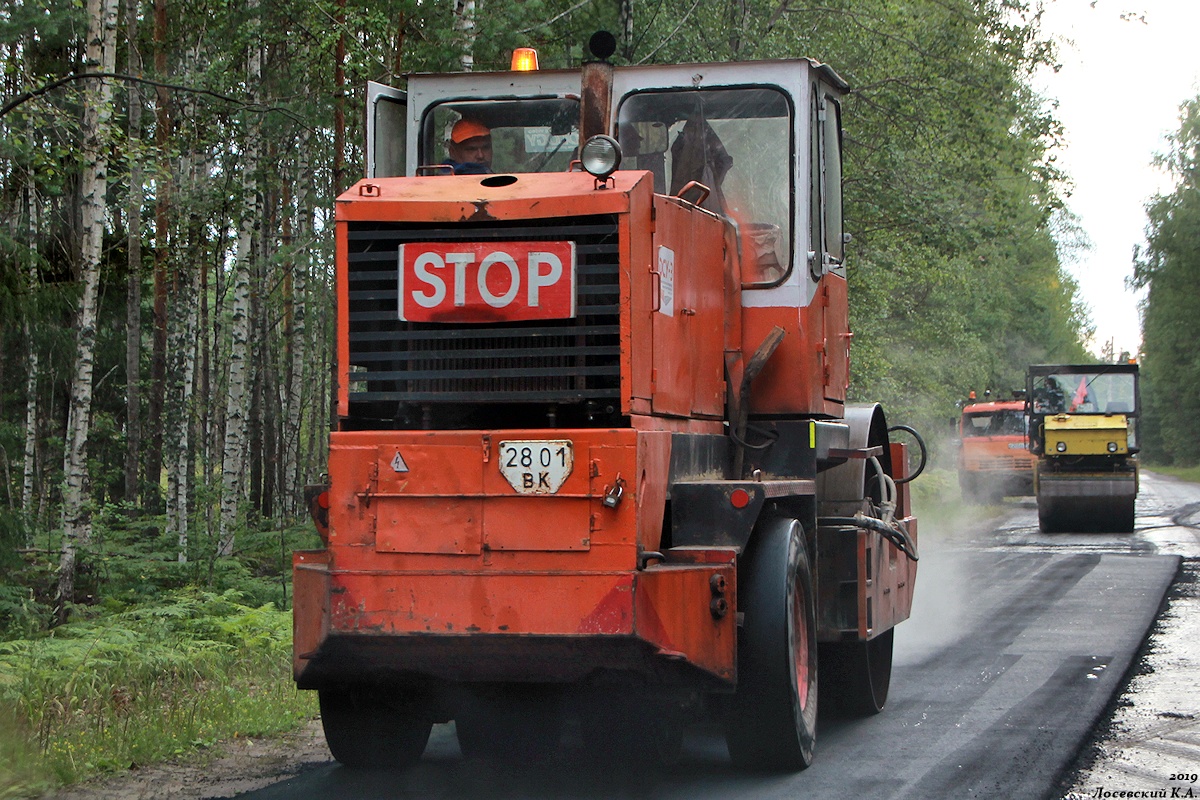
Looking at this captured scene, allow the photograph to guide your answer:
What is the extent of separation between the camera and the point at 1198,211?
200ft

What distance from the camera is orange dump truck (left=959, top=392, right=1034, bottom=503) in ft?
124

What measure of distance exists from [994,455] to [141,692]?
106ft

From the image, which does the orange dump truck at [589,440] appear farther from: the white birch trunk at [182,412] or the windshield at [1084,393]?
the windshield at [1084,393]

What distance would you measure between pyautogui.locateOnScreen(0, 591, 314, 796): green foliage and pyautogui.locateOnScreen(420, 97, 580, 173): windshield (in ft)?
10.6

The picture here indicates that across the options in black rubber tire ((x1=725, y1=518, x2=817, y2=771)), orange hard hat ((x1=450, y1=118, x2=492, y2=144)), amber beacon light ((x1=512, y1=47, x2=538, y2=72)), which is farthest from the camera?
amber beacon light ((x1=512, y1=47, x2=538, y2=72))

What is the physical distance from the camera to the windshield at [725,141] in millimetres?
7145

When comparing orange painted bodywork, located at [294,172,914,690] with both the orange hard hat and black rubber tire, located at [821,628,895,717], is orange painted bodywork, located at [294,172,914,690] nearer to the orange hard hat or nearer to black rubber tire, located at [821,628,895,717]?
the orange hard hat

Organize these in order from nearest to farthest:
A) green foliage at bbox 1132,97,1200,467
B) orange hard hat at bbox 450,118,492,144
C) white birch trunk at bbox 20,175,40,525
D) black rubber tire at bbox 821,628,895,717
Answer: orange hard hat at bbox 450,118,492,144
black rubber tire at bbox 821,628,895,717
white birch trunk at bbox 20,175,40,525
green foliage at bbox 1132,97,1200,467

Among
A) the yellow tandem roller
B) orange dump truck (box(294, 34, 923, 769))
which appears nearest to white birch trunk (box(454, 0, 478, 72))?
orange dump truck (box(294, 34, 923, 769))

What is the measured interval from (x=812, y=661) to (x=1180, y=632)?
21.4ft

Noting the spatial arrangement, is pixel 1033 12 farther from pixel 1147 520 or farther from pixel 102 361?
pixel 102 361

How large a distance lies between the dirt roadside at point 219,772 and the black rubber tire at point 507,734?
72cm

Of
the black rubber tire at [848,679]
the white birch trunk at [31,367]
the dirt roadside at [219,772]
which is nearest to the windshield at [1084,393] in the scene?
the white birch trunk at [31,367]

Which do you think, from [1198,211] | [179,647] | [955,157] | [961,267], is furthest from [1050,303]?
[179,647]
